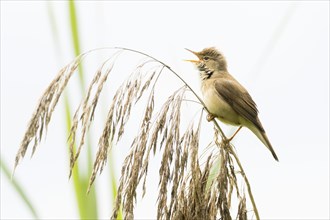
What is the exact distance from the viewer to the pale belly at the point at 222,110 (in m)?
3.37

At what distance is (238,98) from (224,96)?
87 mm

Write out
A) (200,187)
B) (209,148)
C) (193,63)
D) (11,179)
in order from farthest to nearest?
(193,63)
(209,148)
(200,187)
(11,179)

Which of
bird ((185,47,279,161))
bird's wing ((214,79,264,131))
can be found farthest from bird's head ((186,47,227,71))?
bird's wing ((214,79,264,131))

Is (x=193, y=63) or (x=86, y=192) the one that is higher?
(x=193, y=63)

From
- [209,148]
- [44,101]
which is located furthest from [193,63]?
[44,101]

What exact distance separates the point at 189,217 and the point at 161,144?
0.90 feet

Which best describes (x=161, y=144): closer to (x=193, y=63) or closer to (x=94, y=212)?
(x=94, y=212)

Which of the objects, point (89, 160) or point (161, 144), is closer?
point (89, 160)

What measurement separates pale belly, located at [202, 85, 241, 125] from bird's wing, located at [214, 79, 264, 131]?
31 mm

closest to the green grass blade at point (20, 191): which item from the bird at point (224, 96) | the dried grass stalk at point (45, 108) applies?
the dried grass stalk at point (45, 108)

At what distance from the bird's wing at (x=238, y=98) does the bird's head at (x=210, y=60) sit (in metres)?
0.15

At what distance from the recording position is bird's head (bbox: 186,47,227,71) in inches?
147

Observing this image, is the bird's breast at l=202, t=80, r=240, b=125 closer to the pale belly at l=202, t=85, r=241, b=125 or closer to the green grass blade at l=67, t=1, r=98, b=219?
the pale belly at l=202, t=85, r=241, b=125

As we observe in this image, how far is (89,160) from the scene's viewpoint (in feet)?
5.49
